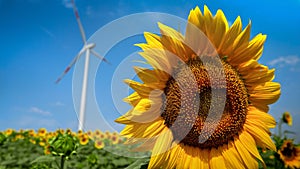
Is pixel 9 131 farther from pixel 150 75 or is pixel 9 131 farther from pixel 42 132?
pixel 150 75

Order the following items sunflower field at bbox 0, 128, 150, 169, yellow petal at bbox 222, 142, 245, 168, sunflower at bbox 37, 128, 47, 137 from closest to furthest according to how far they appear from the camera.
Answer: yellow petal at bbox 222, 142, 245, 168, sunflower field at bbox 0, 128, 150, 169, sunflower at bbox 37, 128, 47, 137

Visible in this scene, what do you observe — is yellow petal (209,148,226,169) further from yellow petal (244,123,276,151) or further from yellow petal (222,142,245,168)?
yellow petal (244,123,276,151)

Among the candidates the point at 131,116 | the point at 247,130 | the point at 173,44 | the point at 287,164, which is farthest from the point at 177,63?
the point at 287,164

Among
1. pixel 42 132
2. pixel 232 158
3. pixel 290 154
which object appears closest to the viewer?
pixel 232 158

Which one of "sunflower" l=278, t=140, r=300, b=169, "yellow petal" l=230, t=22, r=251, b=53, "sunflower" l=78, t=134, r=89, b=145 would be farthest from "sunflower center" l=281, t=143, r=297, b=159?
"sunflower" l=78, t=134, r=89, b=145

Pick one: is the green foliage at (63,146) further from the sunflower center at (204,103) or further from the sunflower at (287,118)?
the sunflower at (287,118)

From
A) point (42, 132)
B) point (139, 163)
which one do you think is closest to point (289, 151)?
point (139, 163)

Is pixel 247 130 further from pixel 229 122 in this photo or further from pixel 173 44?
pixel 173 44

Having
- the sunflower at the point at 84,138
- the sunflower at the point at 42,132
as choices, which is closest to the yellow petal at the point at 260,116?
the sunflower at the point at 84,138
